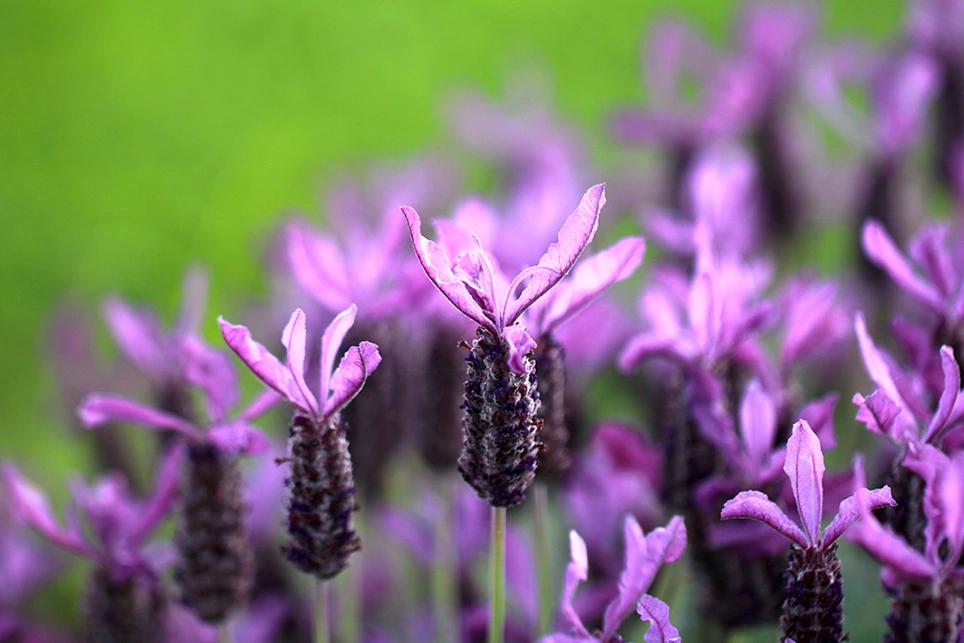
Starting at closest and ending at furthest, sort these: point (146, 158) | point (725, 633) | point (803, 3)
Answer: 1. point (725, 633)
2. point (803, 3)
3. point (146, 158)

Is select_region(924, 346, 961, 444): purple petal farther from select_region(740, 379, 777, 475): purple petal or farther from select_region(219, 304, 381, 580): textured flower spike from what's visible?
select_region(219, 304, 381, 580): textured flower spike

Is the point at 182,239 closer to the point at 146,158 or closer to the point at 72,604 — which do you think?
the point at 146,158

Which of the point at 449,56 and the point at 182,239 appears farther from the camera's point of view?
the point at 449,56

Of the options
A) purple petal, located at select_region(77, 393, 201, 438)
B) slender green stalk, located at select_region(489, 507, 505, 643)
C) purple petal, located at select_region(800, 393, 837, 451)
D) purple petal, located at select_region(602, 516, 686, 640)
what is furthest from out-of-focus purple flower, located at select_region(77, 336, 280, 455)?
purple petal, located at select_region(800, 393, 837, 451)

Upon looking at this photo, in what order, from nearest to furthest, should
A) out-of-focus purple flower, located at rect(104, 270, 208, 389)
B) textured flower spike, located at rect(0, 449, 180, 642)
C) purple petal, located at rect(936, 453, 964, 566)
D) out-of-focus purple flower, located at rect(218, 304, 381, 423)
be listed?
purple petal, located at rect(936, 453, 964, 566)
out-of-focus purple flower, located at rect(218, 304, 381, 423)
textured flower spike, located at rect(0, 449, 180, 642)
out-of-focus purple flower, located at rect(104, 270, 208, 389)

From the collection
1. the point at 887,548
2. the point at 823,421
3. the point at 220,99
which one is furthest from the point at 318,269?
the point at 220,99

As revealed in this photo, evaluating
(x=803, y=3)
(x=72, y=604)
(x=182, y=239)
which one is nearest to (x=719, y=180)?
(x=803, y=3)
